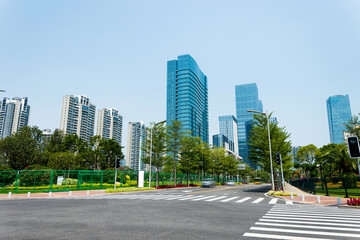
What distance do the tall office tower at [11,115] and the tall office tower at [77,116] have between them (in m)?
36.6

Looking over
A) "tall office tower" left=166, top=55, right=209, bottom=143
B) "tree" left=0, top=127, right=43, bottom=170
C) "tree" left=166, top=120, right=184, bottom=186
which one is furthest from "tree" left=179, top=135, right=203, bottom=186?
"tall office tower" left=166, top=55, right=209, bottom=143

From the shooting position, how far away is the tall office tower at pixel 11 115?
160 meters

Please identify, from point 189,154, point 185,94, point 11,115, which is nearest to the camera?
point 189,154

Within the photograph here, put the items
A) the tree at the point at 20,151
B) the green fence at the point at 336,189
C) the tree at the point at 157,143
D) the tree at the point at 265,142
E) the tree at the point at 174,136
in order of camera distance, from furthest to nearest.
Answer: the tree at the point at 174,136
the tree at the point at 20,151
the tree at the point at 157,143
the tree at the point at 265,142
the green fence at the point at 336,189

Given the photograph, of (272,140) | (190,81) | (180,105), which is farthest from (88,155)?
(190,81)

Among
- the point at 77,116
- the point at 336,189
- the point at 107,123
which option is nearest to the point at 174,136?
the point at 336,189

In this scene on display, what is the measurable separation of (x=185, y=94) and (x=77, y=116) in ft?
249

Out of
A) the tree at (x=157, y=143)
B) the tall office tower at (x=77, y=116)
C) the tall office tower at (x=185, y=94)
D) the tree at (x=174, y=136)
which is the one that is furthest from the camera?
the tall office tower at (x=77, y=116)

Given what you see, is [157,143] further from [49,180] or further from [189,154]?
[49,180]

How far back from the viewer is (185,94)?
152500 mm

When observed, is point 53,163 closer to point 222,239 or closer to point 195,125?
point 222,239

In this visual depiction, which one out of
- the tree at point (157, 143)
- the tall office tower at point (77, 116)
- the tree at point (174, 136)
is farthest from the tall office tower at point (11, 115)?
the tree at point (157, 143)

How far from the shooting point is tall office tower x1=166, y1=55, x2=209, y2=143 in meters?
152

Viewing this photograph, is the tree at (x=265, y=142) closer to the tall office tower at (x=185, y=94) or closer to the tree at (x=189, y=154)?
the tree at (x=189, y=154)
